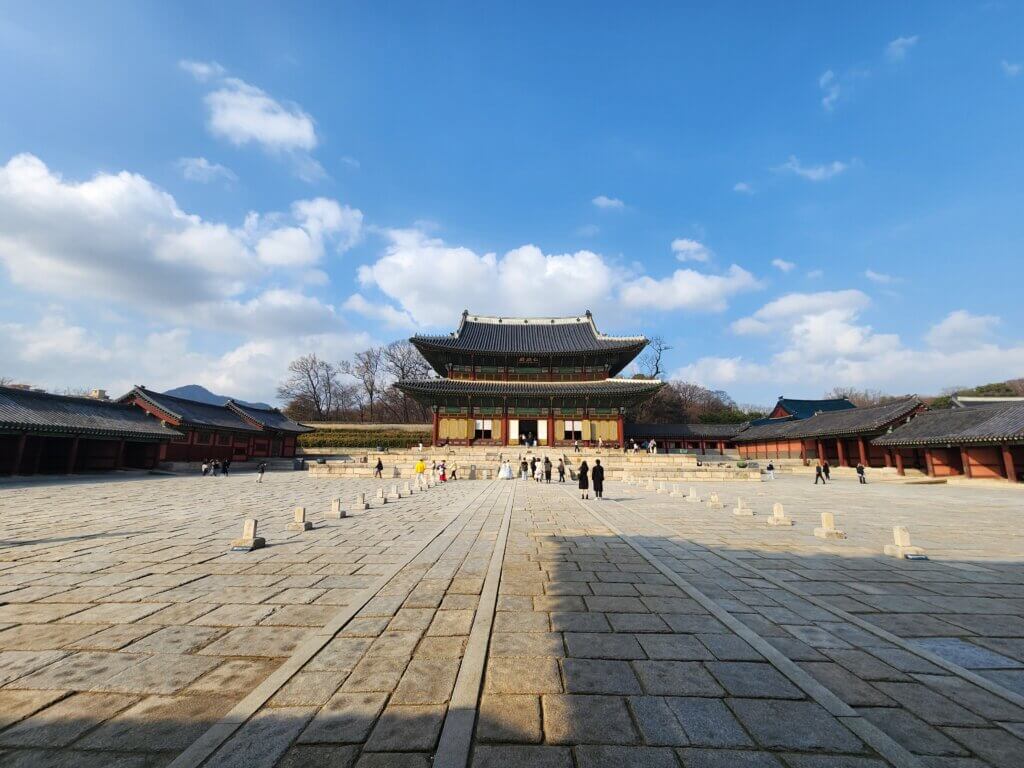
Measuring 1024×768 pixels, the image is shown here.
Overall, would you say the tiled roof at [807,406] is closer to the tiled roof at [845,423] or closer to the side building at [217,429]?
the tiled roof at [845,423]

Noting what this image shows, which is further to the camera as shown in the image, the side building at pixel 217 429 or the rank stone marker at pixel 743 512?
the side building at pixel 217 429

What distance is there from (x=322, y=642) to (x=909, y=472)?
1290 inches

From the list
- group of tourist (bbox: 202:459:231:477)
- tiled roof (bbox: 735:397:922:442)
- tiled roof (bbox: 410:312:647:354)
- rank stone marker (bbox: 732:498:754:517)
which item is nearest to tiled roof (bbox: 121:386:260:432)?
group of tourist (bbox: 202:459:231:477)

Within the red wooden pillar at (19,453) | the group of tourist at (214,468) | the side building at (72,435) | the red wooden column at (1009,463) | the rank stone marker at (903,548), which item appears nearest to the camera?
the rank stone marker at (903,548)

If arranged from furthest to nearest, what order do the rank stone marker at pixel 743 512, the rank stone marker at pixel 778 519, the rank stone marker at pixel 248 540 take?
the rank stone marker at pixel 743 512 < the rank stone marker at pixel 778 519 < the rank stone marker at pixel 248 540

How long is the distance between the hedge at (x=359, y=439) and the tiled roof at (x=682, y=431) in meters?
21.2

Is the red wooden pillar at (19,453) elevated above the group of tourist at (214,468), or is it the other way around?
the red wooden pillar at (19,453)

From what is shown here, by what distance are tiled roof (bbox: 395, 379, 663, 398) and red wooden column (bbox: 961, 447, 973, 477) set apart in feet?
52.6

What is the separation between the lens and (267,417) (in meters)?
36.2

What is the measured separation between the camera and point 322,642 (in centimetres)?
359

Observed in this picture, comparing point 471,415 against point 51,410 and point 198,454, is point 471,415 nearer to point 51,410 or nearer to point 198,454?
point 198,454

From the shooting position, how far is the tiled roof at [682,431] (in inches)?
1642

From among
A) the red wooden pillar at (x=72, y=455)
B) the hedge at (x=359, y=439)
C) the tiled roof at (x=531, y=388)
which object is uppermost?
the tiled roof at (x=531, y=388)

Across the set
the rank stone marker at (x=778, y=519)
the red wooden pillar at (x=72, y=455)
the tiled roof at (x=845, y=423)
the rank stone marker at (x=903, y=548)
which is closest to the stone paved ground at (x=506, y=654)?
the rank stone marker at (x=903, y=548)
